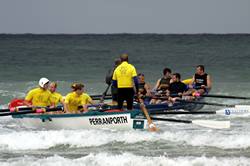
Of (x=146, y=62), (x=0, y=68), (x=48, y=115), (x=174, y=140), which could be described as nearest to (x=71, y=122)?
(x=48, y=115)

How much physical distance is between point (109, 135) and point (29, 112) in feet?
7.20

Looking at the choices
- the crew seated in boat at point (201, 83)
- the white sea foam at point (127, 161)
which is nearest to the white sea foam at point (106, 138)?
the white sea foam at point (127, 161)

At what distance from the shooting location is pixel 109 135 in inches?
645

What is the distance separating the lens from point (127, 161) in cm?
1395

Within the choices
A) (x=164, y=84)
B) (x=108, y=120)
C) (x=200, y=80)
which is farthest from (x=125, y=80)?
(x=200, y=80)

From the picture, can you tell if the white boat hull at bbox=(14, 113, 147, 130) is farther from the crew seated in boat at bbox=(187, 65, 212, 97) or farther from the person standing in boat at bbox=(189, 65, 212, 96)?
the person standing in boat at bbox=(189, 65, 212, 96)

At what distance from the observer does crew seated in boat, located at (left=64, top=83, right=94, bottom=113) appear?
1762cm

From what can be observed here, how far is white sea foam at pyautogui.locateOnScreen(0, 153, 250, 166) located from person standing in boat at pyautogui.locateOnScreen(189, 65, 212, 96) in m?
7.10

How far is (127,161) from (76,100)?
418cm

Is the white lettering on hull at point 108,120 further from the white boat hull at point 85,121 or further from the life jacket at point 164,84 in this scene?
the life jacket at point 164,84

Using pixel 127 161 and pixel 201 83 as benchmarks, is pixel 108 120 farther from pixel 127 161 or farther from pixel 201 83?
pixel 201 83

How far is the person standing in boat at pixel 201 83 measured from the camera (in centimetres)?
2111

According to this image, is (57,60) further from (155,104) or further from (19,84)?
(155,104)

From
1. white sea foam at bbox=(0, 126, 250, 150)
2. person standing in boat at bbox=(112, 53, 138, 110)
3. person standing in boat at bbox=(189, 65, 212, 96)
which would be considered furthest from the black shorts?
person standing in boat at bbox=(189, 65, 212, 96)
